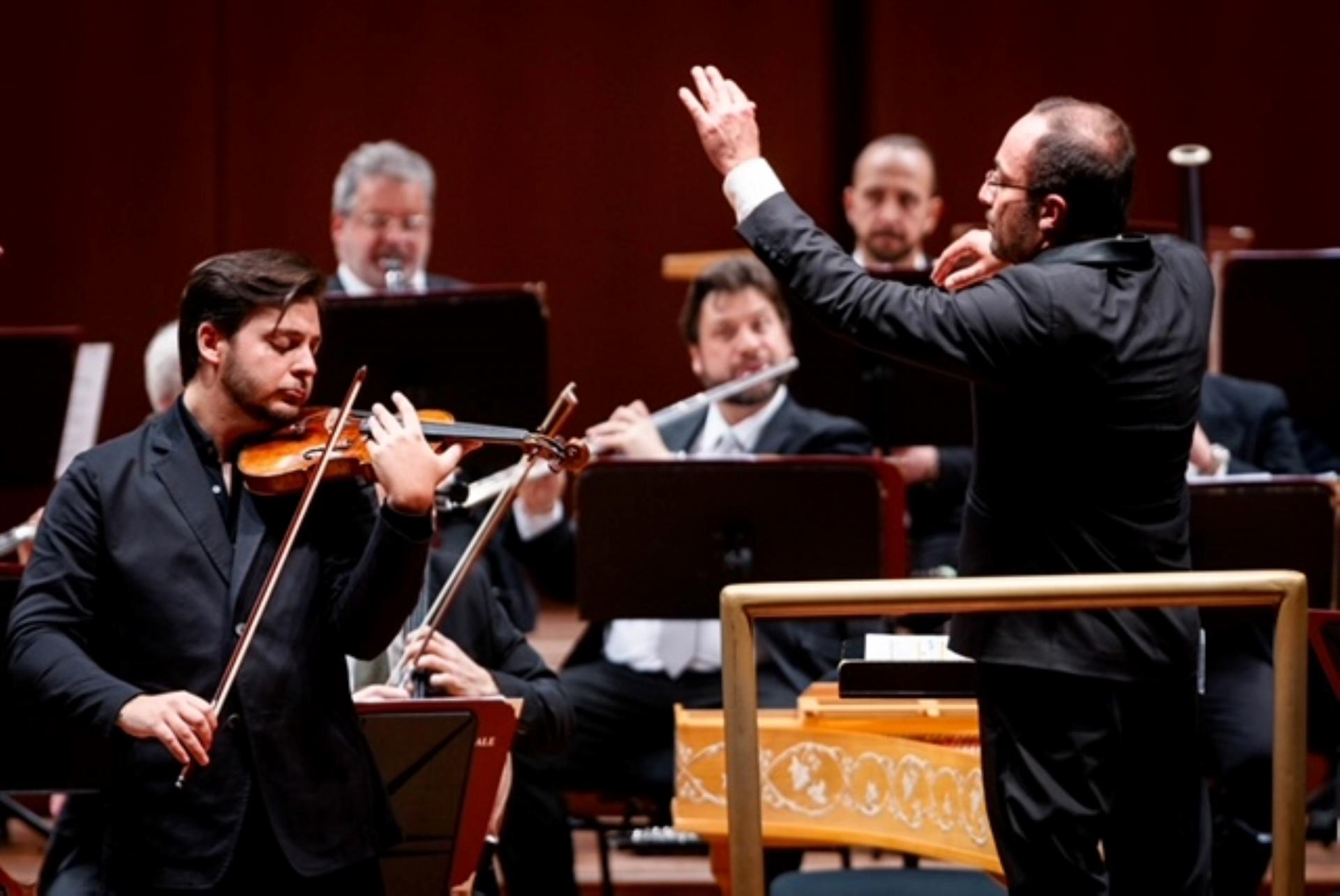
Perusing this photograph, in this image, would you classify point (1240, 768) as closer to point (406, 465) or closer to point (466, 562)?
point (466, 562)

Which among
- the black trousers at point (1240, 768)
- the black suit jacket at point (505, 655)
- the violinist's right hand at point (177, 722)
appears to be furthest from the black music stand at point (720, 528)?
the violinist's right hand at point (177, 722)

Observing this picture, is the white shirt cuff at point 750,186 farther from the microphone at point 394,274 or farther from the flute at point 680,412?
the microphone at point 394,274

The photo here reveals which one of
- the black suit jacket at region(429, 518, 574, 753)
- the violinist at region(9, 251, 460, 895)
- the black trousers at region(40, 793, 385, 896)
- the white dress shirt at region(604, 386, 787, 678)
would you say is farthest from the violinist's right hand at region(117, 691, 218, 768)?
the white dress shirt at region(604, 386, 787, 678)

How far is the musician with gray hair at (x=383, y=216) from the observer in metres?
4.83

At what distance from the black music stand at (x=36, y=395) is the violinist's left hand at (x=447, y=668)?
1.13 metres

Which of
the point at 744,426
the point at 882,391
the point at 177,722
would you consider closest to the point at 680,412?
the point at 744,426

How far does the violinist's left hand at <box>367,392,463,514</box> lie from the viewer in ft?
8.59

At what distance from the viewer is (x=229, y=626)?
2.71m

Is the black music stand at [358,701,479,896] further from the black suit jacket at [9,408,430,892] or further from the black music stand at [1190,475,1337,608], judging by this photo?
the black music stand at [1190,475,1337,608]

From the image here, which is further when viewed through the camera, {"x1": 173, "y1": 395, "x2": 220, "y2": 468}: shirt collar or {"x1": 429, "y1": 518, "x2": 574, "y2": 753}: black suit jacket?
{"x1": 429, "y1": 518, "x2": 574, "y2": 753}: black suit jacket

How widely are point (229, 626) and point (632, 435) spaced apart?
1.60 metres

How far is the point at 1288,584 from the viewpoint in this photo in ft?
7.13

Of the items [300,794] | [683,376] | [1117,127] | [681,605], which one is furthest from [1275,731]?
[683,376]

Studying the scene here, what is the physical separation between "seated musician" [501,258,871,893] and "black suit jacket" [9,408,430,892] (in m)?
1.37
